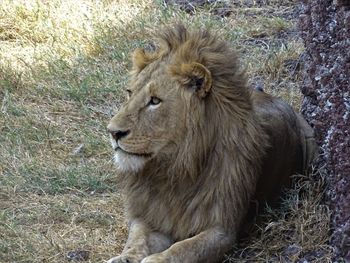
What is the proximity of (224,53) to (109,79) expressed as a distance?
2060 millimetres

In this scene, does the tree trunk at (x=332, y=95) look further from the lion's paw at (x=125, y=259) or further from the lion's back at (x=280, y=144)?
the lion's paw at (x=125, y=259)

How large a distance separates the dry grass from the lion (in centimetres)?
21

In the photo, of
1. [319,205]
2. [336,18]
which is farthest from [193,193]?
[336,18]

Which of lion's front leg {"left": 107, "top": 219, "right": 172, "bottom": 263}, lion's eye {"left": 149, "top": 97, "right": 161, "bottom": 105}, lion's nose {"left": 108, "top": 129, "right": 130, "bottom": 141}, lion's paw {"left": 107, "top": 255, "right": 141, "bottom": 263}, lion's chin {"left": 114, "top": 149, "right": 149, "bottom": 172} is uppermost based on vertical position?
lion's eye {"left": 149, "top": 97, "right": 161, "bottom": 105}

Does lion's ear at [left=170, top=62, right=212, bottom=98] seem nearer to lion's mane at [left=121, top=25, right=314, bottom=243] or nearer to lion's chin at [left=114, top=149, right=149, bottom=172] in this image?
lion's mane at [left=121, top=25, right=314, bottom=243]

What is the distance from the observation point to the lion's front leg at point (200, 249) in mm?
3912

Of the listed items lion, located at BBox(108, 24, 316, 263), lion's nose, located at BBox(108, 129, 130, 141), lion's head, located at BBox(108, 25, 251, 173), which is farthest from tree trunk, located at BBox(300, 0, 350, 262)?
lion's nose, located at BBox(108, 129, 130, 141)

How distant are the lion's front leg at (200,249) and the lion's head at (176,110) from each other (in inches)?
10.5

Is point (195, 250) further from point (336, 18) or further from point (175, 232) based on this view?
point (336, 18)

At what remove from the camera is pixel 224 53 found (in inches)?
166

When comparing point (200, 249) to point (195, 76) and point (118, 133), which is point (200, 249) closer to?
point (118, 133)

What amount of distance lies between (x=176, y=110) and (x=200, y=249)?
0.52 m

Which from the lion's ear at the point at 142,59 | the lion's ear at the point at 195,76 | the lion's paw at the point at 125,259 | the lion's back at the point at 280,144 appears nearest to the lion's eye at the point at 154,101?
the lion's ear at the point at 195,76

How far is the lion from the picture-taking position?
4.00 metres
